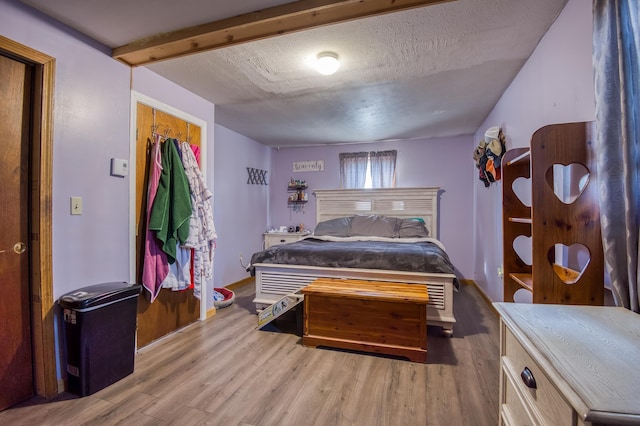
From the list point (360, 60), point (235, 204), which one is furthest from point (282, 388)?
point (235, 204)

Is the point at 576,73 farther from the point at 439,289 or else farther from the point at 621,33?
the point at 439,289

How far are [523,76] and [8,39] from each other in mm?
3415

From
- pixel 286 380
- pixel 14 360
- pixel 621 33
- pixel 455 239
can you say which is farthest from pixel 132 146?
pixel 455 239

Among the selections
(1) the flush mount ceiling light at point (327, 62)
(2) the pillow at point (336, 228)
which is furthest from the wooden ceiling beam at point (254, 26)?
(2) the pillow at point (336, 228)

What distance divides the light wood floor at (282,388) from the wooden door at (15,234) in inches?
7.2

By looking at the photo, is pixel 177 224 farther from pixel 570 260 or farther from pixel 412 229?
pixel 412 229

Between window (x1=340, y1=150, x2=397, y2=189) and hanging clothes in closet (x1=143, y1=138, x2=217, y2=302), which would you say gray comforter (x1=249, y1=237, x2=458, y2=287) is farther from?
window (x1=340, y1=150, x2=397, y2=189)

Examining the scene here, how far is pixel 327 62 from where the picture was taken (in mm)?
2191

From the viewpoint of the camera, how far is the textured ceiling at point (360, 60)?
1.71 metres

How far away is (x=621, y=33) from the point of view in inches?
43.8

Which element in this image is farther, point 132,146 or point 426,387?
point 132,146

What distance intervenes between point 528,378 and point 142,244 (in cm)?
262

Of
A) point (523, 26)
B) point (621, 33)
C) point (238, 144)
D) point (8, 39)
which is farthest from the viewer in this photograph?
point (238, 144)

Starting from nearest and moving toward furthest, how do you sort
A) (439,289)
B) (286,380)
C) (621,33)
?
(621,33), (286,380), (439,289)
